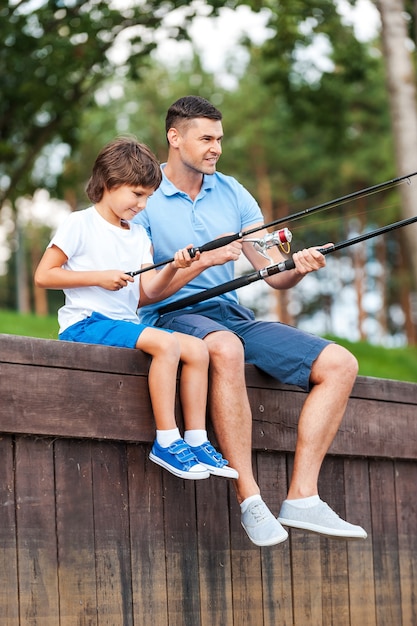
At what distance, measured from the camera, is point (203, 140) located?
3982 millimetres

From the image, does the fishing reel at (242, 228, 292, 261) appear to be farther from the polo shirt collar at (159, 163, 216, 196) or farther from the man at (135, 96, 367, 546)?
the polo shirt collar at (159, 163, 216, 196)

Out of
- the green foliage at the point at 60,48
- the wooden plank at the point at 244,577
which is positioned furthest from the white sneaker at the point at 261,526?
the green foliage at the point at 60,48

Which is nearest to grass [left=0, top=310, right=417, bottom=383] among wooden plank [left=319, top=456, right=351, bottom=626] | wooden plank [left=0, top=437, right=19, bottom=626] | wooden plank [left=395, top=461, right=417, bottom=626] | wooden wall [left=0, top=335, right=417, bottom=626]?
wooden plank [left=395, top=461, right=417, bottom=626]

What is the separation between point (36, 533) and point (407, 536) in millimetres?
1988

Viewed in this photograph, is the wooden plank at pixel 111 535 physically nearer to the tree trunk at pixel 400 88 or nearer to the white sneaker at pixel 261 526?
the white sneaker at pixel 261 526

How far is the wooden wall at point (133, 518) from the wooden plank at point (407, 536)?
0.65 ft

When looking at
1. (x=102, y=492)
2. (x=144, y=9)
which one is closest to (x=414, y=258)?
(x=144, y=9)

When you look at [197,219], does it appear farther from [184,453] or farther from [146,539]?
[146,539]

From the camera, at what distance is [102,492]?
3277mm

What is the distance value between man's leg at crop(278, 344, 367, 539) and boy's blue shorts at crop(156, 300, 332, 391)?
0.04 meters

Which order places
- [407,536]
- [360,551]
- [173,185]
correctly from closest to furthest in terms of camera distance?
[173,185] < [360,551] < [407,536]

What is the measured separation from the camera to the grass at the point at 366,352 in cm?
1052

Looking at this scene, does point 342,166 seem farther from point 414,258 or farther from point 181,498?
point 181,498

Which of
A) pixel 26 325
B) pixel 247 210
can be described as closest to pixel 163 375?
pixel 247 210
